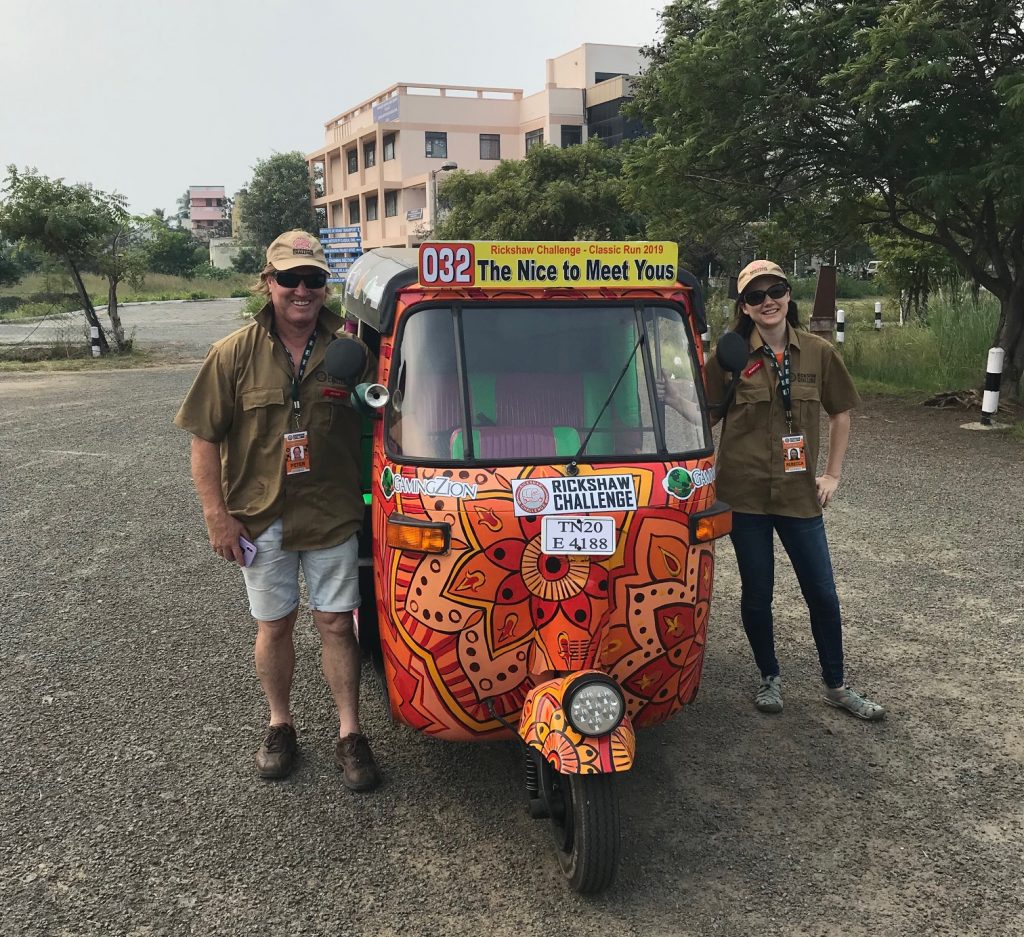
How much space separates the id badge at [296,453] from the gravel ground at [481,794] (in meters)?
1.31

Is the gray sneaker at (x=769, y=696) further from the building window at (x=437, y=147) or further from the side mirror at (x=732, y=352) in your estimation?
the building window at (x=437, y=147)

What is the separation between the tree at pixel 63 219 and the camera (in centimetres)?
1989

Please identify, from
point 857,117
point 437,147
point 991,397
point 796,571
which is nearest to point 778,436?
point 796,571

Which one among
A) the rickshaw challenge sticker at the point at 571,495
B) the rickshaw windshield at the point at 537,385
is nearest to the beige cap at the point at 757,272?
the rickshaw windshield at the point at 537,385

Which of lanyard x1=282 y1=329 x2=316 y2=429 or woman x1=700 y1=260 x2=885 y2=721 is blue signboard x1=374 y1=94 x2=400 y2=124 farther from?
lanyard x1=282 y1=329 x2=316 y2=429

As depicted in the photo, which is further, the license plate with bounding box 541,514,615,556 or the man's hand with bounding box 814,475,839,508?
the man's hand with bounding box 814,475,839,508

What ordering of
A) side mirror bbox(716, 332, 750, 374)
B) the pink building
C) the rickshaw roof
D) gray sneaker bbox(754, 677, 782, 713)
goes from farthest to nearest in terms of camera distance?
1. the pink building
2. gray sneaker bbox(754, 677, 782, 713)
3. side mirror bbox(716, 332, 750, 374)
4. the rickshaw roof

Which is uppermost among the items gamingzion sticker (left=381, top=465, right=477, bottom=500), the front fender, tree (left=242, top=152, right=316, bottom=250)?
tree (left=242, top=152, right=316, bottom=250)

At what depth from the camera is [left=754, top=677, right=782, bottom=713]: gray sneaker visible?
4.38 metres

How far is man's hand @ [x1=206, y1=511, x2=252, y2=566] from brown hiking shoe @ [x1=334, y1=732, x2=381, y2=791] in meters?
0.87

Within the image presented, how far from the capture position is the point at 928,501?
8.16m

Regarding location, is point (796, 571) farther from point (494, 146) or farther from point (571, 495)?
point (494, 146)

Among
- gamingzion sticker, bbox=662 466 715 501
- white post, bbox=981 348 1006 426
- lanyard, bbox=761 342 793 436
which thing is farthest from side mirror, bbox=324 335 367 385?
white post, bbox=981 348 1006 426

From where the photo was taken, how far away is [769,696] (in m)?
4.42
